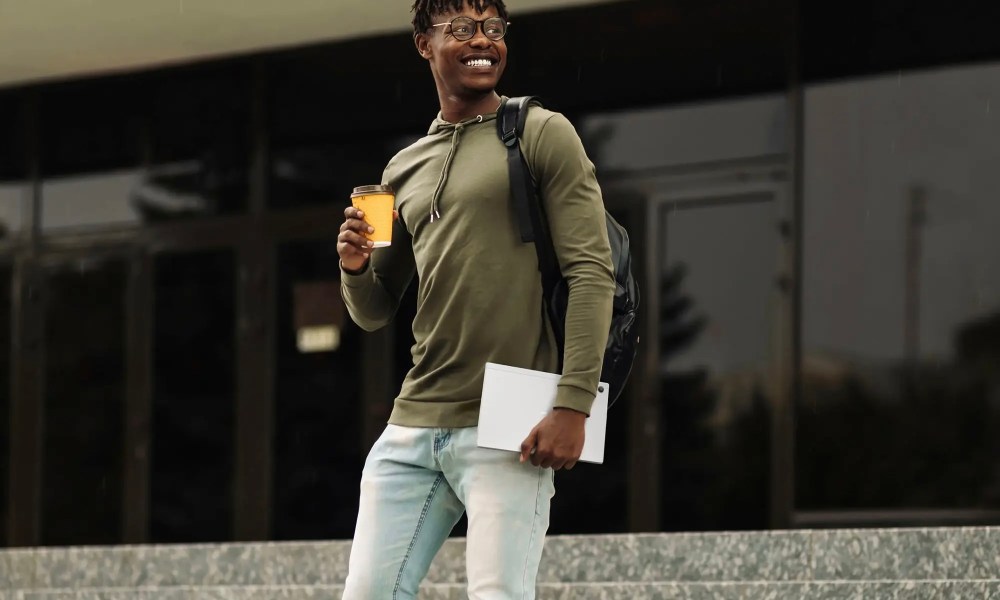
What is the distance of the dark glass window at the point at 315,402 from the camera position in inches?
429

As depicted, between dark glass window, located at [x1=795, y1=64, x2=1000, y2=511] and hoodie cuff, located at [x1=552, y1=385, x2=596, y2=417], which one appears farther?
Result: dark glass window, located at [x1=795, y1=64, x2=1000, y2=511]

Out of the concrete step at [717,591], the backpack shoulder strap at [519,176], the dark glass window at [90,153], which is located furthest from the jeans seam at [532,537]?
the dark glass window at [90,153]

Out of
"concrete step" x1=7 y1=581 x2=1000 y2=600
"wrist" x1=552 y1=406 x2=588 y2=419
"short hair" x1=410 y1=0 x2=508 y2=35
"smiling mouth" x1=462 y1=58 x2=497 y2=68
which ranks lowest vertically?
"concrete step" x1=7 y1=581 x2=1000 y2=600

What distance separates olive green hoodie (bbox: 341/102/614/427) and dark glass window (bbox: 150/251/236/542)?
8.31m

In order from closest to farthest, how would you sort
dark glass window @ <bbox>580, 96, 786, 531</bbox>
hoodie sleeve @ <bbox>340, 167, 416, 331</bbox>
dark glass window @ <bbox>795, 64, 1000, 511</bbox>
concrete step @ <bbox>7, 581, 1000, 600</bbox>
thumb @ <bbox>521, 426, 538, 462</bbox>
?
thumb @ <bbox>521, 426, 538, 462</bbox> < hoodie sleeve @ <bbox>340, 167, 416, 331</bbox> < concrete step @ <bbox>7, 581, 1000, 600</bbox> < dark glass window @ <bbox>795, 64, 1000, 511</bbox> < dark glass window @ <bbox>580, 96, 786, 531</bbox>

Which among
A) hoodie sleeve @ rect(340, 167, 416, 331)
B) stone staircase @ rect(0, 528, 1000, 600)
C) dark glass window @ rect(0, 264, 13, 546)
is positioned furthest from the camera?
dark glass window @ rect(0, 264, 13, 546)

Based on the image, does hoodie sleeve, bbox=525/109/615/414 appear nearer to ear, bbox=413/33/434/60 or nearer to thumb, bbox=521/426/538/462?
thumb, bbox=521/426/538/462

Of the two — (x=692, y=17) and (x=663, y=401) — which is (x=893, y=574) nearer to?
(x=663, y=401)

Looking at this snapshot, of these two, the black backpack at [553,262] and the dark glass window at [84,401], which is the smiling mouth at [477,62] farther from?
the dark glass window at [84,401]

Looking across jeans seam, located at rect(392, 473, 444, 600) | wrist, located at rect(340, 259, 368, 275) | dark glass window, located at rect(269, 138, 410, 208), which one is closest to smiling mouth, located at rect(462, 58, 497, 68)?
wrist, located at rect(340, 259, 368, 275)

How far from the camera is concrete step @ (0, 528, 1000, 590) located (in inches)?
261

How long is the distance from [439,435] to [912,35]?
691cm

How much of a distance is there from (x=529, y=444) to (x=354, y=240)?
1.86 feet

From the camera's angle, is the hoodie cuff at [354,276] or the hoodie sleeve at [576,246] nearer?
the hoodie sleeve at [576,246]
